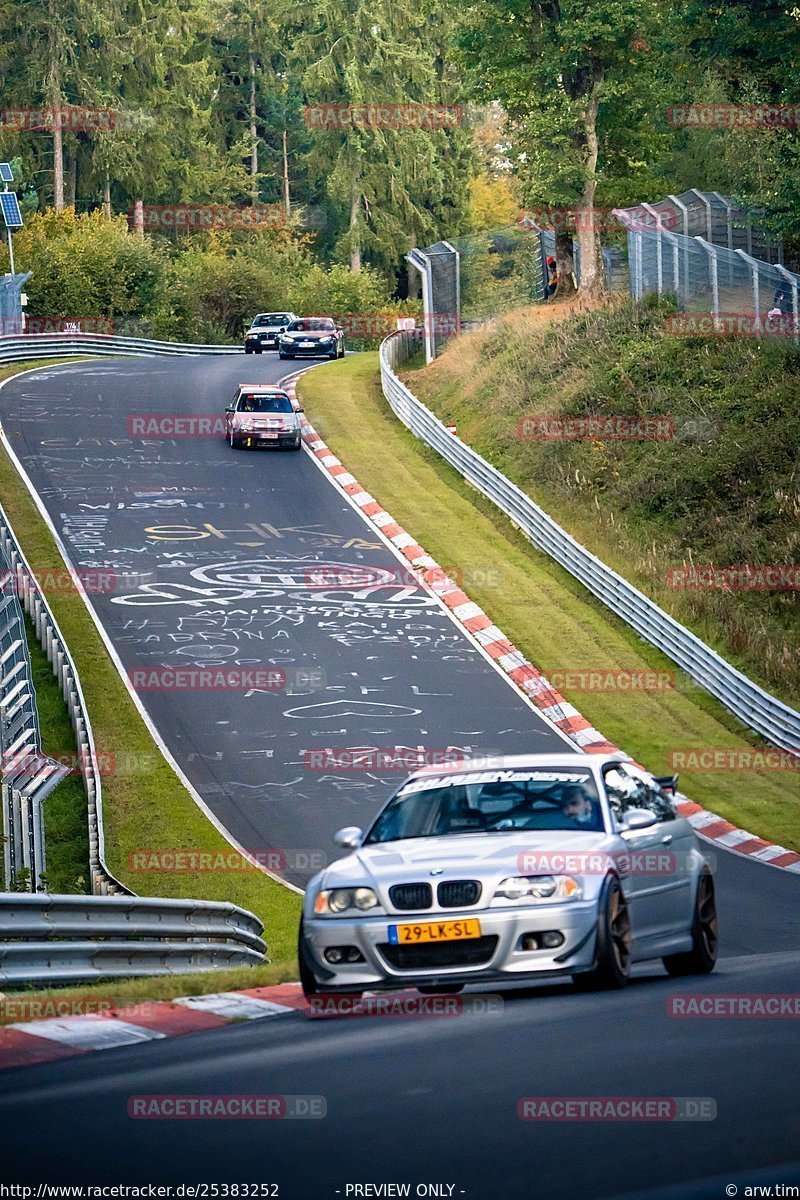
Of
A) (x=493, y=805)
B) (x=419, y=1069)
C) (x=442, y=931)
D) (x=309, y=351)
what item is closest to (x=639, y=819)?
(x=493, y=805)

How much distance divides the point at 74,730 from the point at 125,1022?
1449cm

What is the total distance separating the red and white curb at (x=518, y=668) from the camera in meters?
20.6

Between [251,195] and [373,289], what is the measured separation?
14.9 m

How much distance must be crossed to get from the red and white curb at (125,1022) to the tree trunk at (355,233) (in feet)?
268

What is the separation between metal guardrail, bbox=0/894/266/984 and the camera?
10398 millimetres

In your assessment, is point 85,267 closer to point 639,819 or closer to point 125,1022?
point 639,819

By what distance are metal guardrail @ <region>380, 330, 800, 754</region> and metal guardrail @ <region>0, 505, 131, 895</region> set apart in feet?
31.1

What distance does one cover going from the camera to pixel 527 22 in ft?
162

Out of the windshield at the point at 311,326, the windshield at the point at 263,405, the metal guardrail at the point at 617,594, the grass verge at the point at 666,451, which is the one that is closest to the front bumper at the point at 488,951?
the metal guardrail at the point at 617,594

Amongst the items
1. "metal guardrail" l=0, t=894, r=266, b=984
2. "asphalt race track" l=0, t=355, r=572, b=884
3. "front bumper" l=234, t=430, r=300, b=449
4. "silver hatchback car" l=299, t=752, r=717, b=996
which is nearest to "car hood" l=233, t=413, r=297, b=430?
"front bumper" l=234, t=430, r=300, b=449

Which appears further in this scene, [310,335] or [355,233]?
[355,233]

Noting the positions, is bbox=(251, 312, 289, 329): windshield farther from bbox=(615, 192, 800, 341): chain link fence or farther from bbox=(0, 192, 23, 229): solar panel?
bbox=(615, 192, 800, 341): chain link fence

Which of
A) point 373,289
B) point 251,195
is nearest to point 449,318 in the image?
point 373,289

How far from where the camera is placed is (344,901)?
31.1 ft
